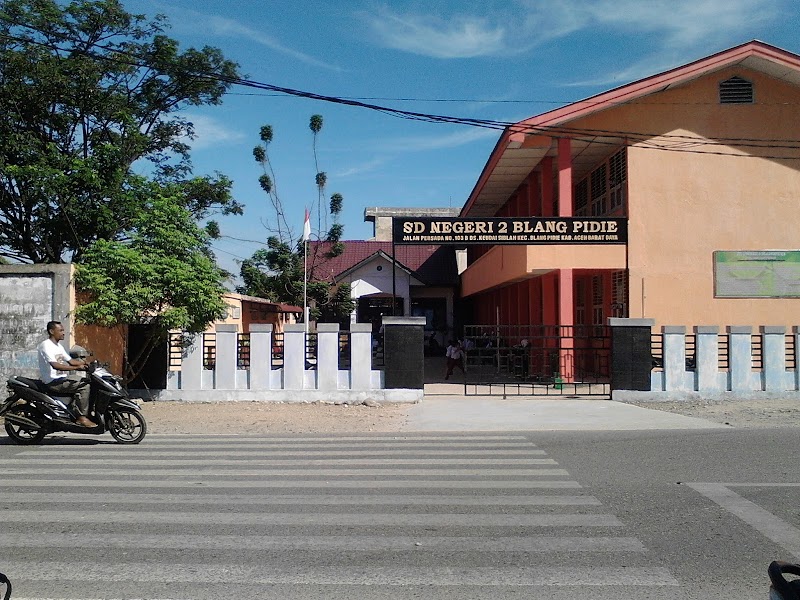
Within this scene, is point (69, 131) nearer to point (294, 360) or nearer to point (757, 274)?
point (294, 360)

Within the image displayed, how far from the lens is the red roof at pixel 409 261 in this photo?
36844mm

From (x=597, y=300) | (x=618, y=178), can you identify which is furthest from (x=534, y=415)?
(x=597, y=300)

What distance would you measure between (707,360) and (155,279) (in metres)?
11.9

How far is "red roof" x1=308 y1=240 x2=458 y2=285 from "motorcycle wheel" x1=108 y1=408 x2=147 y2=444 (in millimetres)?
23858

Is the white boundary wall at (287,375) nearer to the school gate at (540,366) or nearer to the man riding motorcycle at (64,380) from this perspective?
the school gate at (540,366)

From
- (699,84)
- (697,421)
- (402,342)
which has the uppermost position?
(699,84)

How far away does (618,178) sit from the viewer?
2134cm

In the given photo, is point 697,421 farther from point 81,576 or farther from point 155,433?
point 81,576

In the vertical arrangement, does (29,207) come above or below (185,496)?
above

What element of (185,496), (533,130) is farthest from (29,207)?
(185,496)

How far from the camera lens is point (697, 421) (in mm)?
13461

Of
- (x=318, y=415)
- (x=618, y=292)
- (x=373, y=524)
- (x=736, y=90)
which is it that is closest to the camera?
(x=373, y=524)

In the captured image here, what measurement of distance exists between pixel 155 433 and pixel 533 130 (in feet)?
40.7

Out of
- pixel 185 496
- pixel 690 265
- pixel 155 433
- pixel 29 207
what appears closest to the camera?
pixel 185 496
